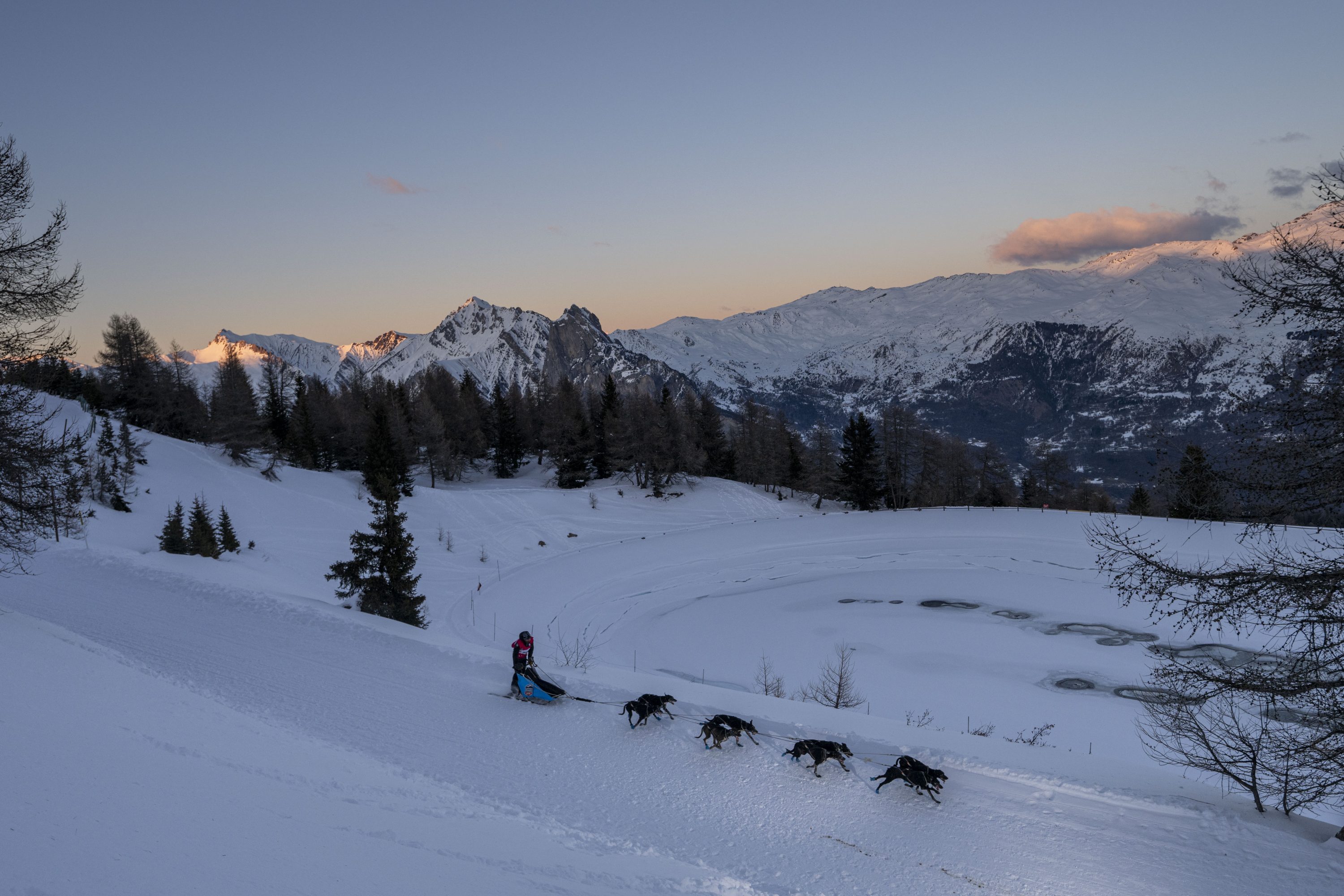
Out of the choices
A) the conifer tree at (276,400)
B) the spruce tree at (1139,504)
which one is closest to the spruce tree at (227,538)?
the conifer tree at (276,400)

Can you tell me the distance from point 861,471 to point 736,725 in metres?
48.6

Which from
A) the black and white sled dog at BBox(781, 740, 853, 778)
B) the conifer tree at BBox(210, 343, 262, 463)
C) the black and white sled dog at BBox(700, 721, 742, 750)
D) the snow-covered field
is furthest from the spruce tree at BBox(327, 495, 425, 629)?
the conifer tree at BBox(210, 343, 262, 463)

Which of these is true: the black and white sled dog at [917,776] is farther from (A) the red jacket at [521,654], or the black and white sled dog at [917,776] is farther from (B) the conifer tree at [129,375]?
(B) the conifer tree at [129,375]

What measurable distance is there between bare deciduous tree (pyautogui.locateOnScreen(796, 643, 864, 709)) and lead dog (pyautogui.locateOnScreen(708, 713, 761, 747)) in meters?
5.49

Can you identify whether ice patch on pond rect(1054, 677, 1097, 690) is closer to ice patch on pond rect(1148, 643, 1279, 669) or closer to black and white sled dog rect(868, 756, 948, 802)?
ice patch on pond rect(1148, 643, 1279, 669)

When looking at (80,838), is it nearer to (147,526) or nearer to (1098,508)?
(147,526)

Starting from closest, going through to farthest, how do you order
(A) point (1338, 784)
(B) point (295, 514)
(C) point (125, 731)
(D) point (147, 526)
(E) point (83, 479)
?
(A) point (1338, 784) → (C) point (125, 731) → (E) point (83, 479) → (D) point (147, 526) → (B) point (295, 514)

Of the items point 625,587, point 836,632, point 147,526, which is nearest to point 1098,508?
point 836,632

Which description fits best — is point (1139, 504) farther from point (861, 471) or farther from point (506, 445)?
point (506, 445)

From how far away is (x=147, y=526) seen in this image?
1270 inches

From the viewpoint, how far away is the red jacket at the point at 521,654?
10969 millimetres

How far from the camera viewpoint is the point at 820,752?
28.3ft

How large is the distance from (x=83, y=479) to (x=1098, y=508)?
56.6m

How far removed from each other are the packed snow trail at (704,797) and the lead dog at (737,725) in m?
0.21
